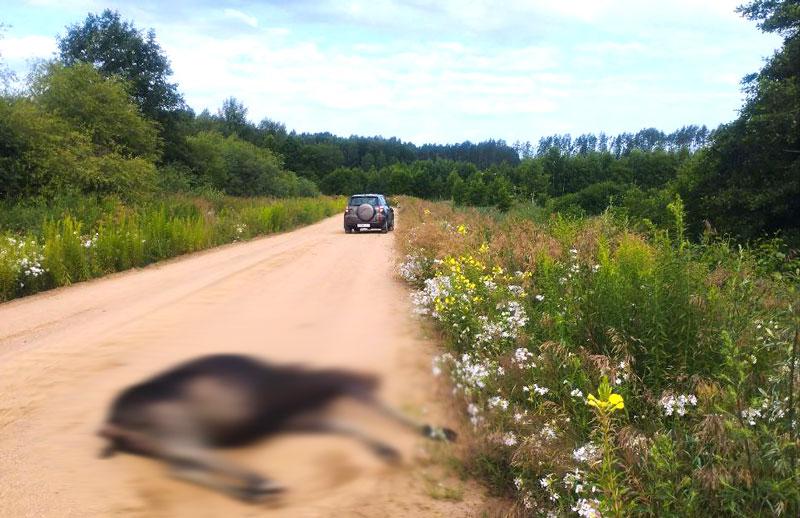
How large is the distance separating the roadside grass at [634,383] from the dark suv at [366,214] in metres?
17.6

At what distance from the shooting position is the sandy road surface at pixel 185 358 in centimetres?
331

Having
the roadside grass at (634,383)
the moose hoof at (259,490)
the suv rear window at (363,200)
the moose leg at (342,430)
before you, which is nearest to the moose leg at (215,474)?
the moose hoof at (259,490)

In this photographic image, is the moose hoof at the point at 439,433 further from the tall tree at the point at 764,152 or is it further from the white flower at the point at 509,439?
the tall tree at the point at 764,152

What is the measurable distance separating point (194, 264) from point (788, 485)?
12.6 metres

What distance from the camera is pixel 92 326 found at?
7.07 metres

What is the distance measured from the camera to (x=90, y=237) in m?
12.4

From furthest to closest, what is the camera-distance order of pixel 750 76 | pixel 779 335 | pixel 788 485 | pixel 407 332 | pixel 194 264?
pixel 750 76
pixel 194 264
pixel 407 332
pixel 779 335
pixel 788 485

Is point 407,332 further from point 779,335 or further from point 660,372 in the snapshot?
point 779,335

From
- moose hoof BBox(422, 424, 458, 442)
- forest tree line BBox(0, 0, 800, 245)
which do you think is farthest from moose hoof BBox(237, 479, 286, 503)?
forest tree line BBox(0, 0, 800, 245)

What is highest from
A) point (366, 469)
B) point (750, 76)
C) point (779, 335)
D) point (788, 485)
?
point (750, 76)

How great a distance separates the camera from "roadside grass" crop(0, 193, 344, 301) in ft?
32.8

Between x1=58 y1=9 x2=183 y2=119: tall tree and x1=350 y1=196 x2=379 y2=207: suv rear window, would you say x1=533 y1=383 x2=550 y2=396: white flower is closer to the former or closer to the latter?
x1=350 y1=196 x2=379 y2=207: suv rear window

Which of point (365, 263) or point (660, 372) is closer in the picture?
point (660, 372)

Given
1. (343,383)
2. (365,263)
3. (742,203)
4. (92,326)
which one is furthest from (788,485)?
(742,203)
